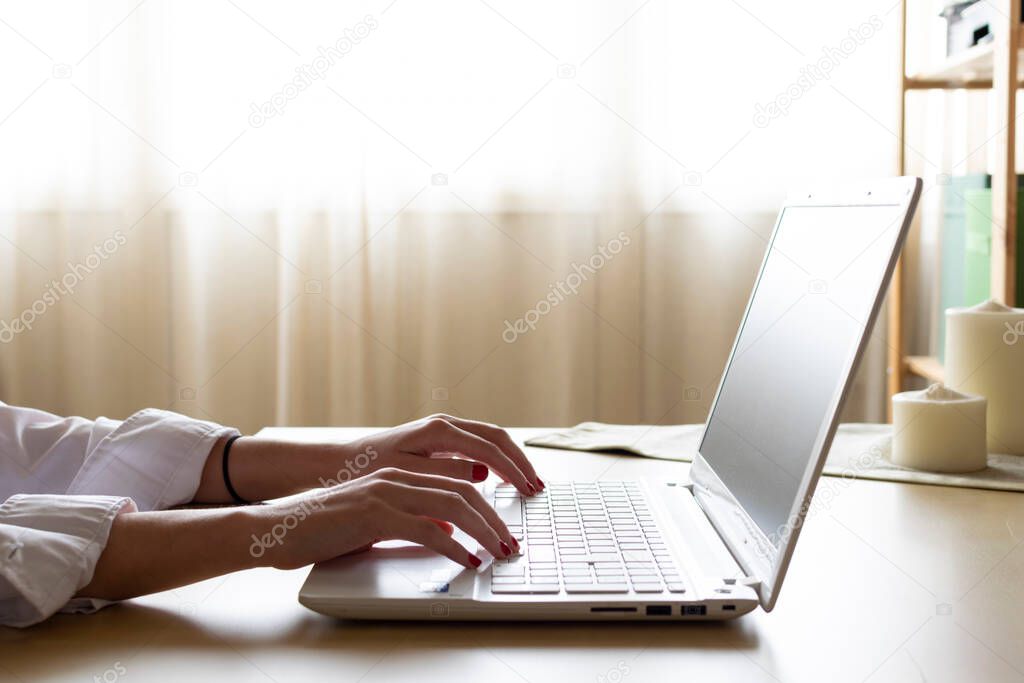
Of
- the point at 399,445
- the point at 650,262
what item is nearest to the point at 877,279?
the point at 399,445

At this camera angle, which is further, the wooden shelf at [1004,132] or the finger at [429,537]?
the wooden shelf at [1004,132]

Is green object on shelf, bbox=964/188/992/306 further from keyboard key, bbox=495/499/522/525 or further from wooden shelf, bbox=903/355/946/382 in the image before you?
keyboard key, bbox=495/499/522/525

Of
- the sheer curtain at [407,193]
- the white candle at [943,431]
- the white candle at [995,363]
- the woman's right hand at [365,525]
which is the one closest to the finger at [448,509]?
the woman's right hand at [365,525]

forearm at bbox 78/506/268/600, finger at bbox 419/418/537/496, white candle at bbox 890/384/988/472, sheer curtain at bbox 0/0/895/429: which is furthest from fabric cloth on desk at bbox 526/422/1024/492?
sheer curtain at bbox 0/0/895/429

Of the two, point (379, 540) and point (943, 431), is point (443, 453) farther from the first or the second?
point (943, 431)

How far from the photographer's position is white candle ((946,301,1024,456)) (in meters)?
1.03

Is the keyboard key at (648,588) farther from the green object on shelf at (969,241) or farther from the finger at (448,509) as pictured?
the green object on shelf at (969,241)

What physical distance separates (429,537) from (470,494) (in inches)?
1.9

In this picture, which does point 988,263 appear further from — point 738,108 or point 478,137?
point 478,137

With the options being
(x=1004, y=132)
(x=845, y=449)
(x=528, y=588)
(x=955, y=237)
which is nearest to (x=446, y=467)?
(x=528, y=588)

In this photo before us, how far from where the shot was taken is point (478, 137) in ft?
7.18

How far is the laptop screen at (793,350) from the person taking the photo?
0.60 metres

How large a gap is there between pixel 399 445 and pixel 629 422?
1.42 meters

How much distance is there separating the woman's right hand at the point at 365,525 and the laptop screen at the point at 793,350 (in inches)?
7.9
